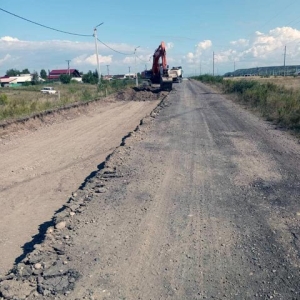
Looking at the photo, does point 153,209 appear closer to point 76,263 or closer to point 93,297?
point 76,263

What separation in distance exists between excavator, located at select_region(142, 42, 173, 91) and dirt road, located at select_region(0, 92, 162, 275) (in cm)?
2384

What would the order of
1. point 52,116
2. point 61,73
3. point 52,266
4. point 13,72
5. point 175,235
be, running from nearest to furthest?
point 52,266 < point 175,235 < point 52,116 < point 61,73 < point 13,72

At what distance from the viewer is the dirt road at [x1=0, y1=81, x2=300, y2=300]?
465 cm

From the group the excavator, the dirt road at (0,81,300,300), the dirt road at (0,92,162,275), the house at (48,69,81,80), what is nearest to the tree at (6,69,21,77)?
the house at (48,69,81,80)

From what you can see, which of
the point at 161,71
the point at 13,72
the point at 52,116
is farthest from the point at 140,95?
the point at 13,72

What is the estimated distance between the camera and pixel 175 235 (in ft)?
19.8

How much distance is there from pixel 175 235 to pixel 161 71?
4000cm

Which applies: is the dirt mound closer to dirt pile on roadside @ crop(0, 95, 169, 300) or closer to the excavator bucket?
the excavator bucket

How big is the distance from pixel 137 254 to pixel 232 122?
14.4 m

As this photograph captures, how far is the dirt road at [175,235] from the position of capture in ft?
15.3

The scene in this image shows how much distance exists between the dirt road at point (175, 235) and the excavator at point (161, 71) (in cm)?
3404

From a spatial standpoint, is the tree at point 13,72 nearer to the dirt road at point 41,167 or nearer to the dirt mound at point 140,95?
the dirt mound at point 140,95

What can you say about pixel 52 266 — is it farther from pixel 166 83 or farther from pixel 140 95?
pixel 166 83

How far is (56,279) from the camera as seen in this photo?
4.79 metres
